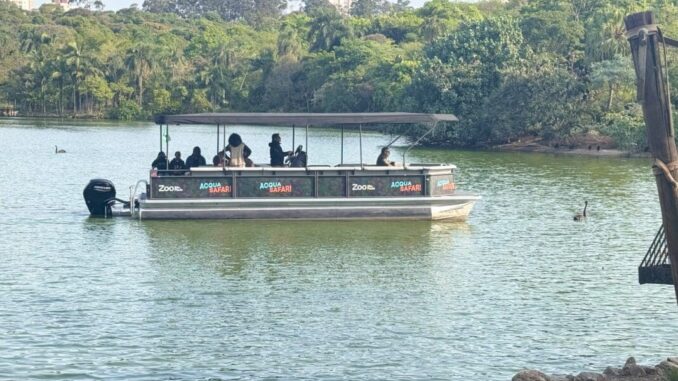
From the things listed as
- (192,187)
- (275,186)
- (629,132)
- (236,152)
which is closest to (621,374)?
(275,186)

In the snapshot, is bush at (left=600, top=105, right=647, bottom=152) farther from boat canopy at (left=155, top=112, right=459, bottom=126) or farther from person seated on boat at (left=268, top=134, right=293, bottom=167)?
person seated on boat at (left=268, top=134, right=293, bottom=167)

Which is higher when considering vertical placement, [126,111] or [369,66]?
[369,66]

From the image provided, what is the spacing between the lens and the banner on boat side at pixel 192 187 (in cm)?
2764

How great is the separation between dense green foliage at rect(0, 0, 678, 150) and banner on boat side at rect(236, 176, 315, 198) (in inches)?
1367

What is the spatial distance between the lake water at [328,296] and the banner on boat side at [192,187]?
2.36 ft

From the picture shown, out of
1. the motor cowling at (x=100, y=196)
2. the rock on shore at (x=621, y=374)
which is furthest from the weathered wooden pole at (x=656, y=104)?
the motor cowling at (x=100, y=196)

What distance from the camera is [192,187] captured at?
2781cm

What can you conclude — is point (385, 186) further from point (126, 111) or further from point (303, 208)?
point (126, 111)

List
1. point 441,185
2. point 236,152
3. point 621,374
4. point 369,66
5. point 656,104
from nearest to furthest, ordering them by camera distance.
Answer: point 656,104
point 621,374
point 236,152
point 441,185
point 369,66

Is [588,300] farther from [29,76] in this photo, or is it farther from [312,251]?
[29,76]

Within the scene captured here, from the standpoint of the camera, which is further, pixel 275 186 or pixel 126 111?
pixel 126 111

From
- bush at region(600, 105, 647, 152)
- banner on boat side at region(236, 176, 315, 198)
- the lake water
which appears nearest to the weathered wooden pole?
the lake water

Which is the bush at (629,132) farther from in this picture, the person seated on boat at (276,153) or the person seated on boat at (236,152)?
the person seated on boat at (236,152)

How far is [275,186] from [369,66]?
7758 centimetres
